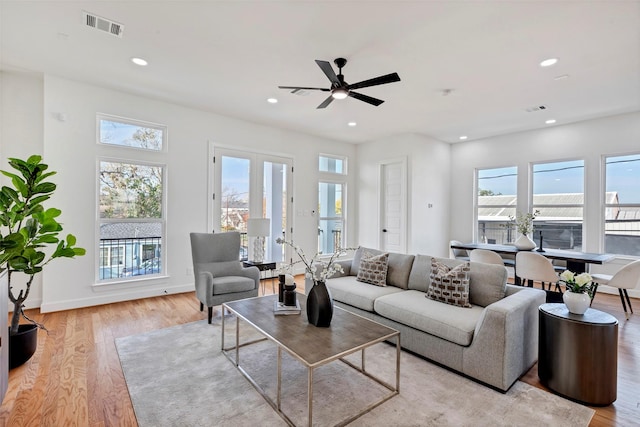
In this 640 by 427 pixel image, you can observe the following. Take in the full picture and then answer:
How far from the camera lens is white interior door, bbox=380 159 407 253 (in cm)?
638

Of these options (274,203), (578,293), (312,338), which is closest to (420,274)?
(578,293)

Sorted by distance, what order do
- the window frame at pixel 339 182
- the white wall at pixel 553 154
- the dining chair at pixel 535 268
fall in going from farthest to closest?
the window frame at pixel 339 182 → the white wall at pixel 553 154 → the dining chair at pixel 535 268

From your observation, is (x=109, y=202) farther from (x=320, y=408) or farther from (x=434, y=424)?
(x=434, y=424)

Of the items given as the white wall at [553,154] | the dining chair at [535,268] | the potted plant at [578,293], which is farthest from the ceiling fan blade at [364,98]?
the white wall at [553,154]

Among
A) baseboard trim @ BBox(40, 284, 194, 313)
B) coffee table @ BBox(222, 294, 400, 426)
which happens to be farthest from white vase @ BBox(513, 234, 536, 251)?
baseboard trim @ BBox(40, 284, 194, 313)

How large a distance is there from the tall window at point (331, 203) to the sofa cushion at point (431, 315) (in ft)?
12.2

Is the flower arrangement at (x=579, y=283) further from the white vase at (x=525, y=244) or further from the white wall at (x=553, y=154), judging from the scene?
the white wall at (x=553, y=154)

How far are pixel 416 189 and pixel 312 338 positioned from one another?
16.0 feet

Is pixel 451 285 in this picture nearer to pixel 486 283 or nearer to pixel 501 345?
pixel 486 283

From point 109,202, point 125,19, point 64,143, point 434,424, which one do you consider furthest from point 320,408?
point 64,143

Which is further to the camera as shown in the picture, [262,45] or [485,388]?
[262,45]

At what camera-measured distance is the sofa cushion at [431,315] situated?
241 cm

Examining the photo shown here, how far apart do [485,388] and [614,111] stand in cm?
529

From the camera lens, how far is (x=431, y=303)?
9.46 ft
